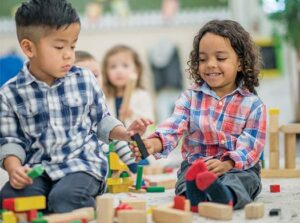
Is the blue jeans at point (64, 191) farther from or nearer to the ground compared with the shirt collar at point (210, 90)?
nearer to the ground

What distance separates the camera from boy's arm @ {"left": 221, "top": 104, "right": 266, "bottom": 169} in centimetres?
139

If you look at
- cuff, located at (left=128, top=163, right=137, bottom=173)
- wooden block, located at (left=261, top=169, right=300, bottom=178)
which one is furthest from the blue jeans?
wooden block, located at (left=261, top=169, right=300, bottom=178)

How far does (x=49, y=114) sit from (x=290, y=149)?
75 cm

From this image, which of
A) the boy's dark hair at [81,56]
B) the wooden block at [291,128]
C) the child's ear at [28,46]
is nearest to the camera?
the child's ear at [28,46]

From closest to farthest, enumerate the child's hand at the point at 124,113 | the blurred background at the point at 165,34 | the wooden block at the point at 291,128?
1. the wooden block at the point at 291,128
2. the child's hand at the point at 124,113
3. the blurred background at the point at 165,34

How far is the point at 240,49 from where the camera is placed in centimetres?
148

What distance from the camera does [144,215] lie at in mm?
1135

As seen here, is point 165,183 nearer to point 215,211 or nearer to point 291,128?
point 291,128

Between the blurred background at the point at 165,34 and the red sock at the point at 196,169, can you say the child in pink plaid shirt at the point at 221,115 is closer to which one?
the red sock at the point at 196,169

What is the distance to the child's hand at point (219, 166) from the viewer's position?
1.38m

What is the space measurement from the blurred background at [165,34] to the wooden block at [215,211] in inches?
90.0

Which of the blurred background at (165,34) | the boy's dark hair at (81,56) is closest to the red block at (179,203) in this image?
the boy's dark hair at (81,56)

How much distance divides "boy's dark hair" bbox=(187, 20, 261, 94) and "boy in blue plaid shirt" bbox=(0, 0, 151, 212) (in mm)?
273

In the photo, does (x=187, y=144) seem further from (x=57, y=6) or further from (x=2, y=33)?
(x=2, y=33)
